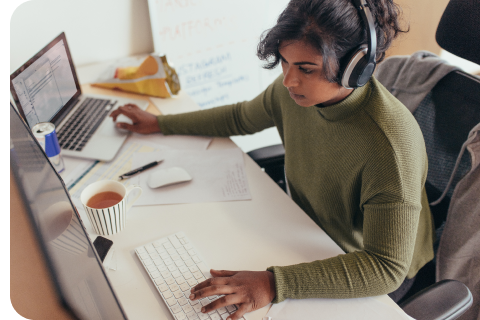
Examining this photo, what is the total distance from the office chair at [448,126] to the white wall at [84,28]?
109cm

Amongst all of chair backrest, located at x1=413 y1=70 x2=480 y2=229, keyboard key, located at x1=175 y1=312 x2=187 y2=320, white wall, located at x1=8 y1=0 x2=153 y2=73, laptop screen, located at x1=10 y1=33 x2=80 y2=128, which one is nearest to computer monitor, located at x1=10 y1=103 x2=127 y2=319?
keyboard key, located at x1=175 y1=312 x2=187 y2=320

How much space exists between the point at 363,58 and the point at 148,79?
2.68ft

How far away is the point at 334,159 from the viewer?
828 mm

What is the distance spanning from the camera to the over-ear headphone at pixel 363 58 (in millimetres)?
650

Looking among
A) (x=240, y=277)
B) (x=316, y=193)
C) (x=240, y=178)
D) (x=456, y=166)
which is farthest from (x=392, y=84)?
(x=240, y=277)

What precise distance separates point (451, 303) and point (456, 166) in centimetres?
34

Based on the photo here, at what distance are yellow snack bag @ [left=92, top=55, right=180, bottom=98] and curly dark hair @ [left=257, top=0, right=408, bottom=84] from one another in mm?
628

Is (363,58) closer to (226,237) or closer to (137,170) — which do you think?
(226,237)

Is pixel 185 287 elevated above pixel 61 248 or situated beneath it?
situated beneath

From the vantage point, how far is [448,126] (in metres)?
0.91

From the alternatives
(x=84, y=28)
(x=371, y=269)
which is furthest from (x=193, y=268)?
(x=84, y=28)

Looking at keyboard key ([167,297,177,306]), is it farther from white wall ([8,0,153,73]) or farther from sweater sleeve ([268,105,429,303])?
white wall ([8,0,153,73])

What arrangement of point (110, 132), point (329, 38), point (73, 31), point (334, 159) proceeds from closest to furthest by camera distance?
point (329, 38), point (334, 159), point (110, 132), point (73, 31)

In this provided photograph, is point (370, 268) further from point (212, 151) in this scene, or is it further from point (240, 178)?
point (212, 151)
